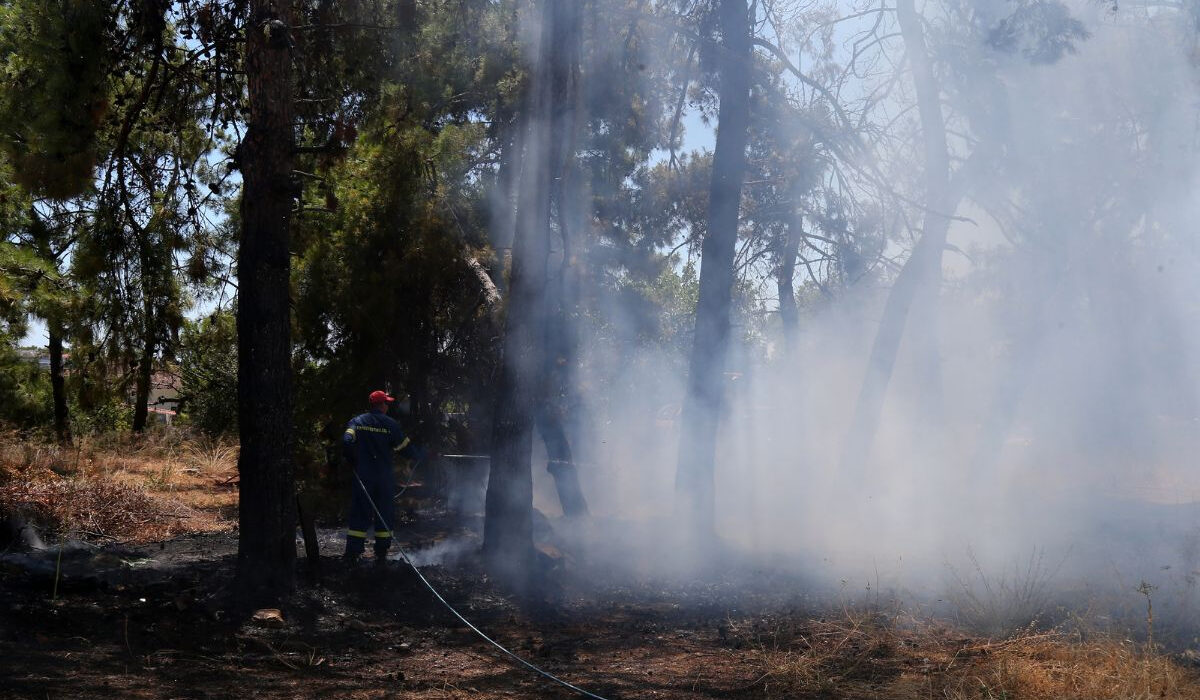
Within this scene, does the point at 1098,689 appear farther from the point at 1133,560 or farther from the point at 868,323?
the point at 868,323

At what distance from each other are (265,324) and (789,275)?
12.1 meters

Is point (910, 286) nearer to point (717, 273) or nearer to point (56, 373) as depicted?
point (717, 273)

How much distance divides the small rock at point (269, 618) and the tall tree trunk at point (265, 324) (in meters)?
0.26

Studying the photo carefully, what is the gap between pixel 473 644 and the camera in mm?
6641

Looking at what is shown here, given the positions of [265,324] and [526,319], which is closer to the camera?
[265,324]

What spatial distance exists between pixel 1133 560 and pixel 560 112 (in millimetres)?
7250

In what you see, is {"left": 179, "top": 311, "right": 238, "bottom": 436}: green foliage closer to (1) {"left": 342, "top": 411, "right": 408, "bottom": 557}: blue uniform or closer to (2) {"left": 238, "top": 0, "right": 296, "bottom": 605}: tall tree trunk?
(1) {"left": 342, "top": 411, "right": 408, "bottom": 557}: blue uniform

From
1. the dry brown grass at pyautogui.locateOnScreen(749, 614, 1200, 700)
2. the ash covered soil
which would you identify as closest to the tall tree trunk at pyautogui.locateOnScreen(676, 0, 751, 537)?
the ash covered soil

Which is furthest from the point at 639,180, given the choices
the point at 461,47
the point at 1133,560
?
the point at 1133,560

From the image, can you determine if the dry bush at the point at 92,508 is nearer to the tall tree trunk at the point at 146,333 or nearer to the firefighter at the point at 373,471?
the tall tree trunk at the point at 146,333

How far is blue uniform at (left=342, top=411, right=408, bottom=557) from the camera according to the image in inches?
337

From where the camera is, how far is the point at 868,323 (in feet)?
61.7

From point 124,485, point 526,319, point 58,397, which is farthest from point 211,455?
point 526,319

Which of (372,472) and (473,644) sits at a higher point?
(372,472)
